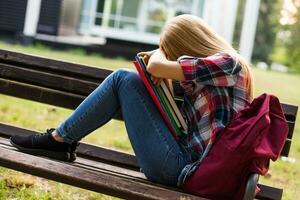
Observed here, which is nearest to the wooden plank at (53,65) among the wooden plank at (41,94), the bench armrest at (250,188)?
the wooden plank at (41,94)

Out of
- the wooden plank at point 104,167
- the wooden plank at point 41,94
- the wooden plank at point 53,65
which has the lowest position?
the wooden plank at point 104,167

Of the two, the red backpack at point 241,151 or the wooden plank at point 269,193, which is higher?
the red backpack at point 241,151

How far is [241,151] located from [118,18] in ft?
69.6

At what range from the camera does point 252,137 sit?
2668 mm

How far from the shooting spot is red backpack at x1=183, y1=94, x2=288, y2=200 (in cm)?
268

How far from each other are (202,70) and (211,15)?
65.2 feet

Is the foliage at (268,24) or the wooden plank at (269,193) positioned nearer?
the wooden plank at (269,193)

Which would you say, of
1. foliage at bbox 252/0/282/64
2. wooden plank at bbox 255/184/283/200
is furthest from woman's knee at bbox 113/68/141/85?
foliage at bbox 252/0/282/64

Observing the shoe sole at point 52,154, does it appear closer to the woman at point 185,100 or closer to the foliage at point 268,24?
the woman at point 185,100

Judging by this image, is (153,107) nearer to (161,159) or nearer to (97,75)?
(161,159)

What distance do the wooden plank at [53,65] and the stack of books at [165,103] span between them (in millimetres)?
637

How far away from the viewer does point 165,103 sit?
3033 mm

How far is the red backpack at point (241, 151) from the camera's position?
105 inches

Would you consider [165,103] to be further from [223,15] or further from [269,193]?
[223,15]
